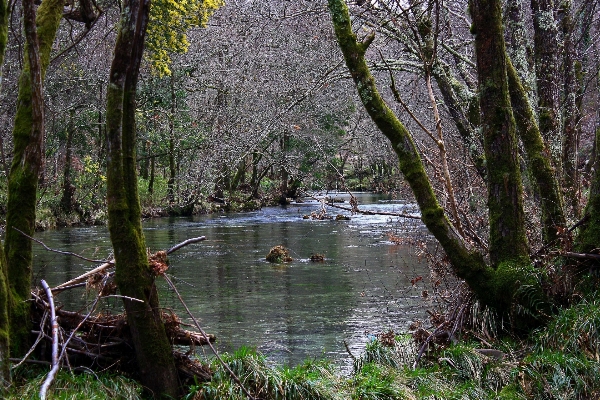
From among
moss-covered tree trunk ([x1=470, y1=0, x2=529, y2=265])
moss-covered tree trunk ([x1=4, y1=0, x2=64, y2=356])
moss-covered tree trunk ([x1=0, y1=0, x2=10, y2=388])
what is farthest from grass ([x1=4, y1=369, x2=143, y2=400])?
moss-covered tree trunk ([x1=470, y1=0, x2=529, y2=265])

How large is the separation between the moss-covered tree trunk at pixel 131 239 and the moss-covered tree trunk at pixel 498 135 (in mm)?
3698

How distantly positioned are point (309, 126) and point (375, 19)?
21.0 meters

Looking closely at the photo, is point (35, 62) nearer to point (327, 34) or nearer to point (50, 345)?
point (50, 345)

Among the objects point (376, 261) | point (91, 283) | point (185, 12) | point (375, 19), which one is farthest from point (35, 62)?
point (376, 261)

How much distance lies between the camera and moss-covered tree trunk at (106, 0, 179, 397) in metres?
5.52

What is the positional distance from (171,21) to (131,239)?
7.29 m

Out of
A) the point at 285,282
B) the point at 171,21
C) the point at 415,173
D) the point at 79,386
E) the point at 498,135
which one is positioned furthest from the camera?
the point at 285,282

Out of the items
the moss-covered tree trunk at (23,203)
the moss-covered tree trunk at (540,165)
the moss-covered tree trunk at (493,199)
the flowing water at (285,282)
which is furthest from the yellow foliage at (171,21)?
the moss-covered tree trunk at (540,165)

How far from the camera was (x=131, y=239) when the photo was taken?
567 centimetres

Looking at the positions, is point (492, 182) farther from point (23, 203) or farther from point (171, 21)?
point (171, 21)

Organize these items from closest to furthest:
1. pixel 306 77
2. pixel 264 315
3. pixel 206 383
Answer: pixel 206 383, pixel 264 315, pixel 306 77

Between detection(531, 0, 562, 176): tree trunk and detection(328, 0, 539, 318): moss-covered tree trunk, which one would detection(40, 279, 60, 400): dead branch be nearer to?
detection(328, 0, 539, 318): moss-covered tree trunk

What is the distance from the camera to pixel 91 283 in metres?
6.01

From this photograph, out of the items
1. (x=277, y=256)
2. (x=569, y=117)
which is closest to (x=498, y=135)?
(x=569, y=117)
